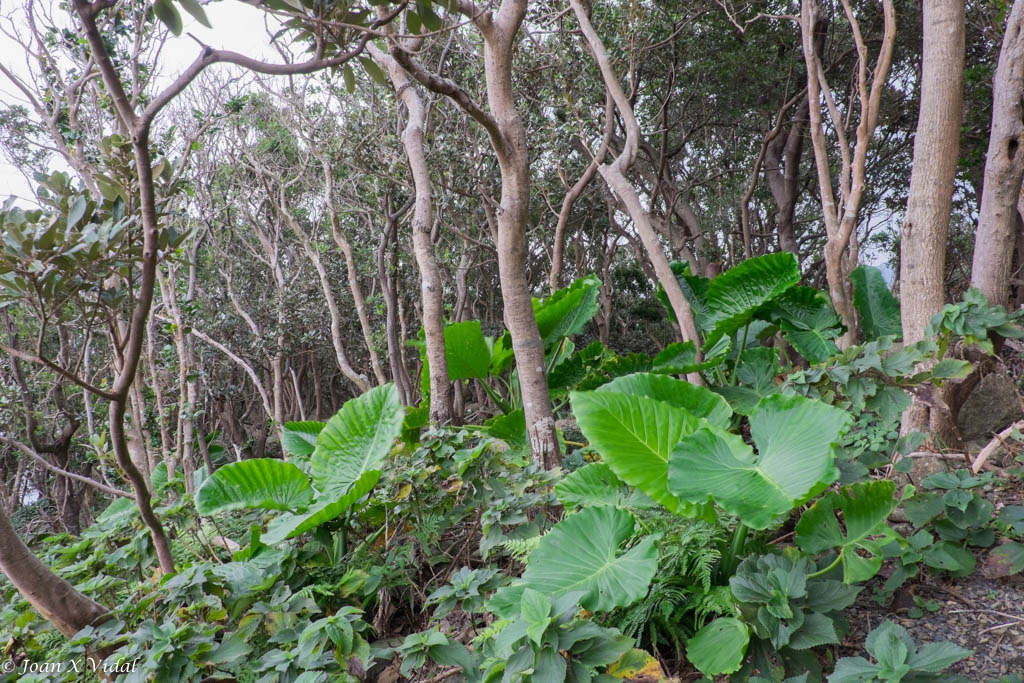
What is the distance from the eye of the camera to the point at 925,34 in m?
2.78

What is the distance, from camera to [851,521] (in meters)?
1.80

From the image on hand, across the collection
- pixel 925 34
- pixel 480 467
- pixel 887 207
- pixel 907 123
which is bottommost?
pixel 480 467

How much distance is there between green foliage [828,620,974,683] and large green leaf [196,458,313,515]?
171 centimetres

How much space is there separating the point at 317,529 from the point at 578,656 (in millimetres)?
1118

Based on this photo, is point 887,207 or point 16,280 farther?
point 887,207

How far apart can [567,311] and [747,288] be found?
1.02m

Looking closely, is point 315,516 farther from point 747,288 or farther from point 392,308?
point 392,308

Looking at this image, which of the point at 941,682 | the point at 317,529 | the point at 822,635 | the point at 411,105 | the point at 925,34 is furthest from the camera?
the point at 411,105

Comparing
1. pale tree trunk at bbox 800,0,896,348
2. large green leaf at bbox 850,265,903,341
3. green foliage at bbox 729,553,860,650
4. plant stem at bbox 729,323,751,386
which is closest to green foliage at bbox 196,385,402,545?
green foliage at bbox 729,553,860,650

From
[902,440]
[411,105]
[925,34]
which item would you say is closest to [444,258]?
[411,105]

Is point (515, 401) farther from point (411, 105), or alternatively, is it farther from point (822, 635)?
point (822, 635)

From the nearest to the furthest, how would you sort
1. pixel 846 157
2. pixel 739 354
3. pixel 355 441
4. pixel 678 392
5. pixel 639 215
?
pixel 678 392
pixel 355 441
pixel 739 354
pixel 639 215
pixel 846 157

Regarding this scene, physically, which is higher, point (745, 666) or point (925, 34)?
point (925, 34)

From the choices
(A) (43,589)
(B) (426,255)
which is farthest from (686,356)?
(A) (43,589)
